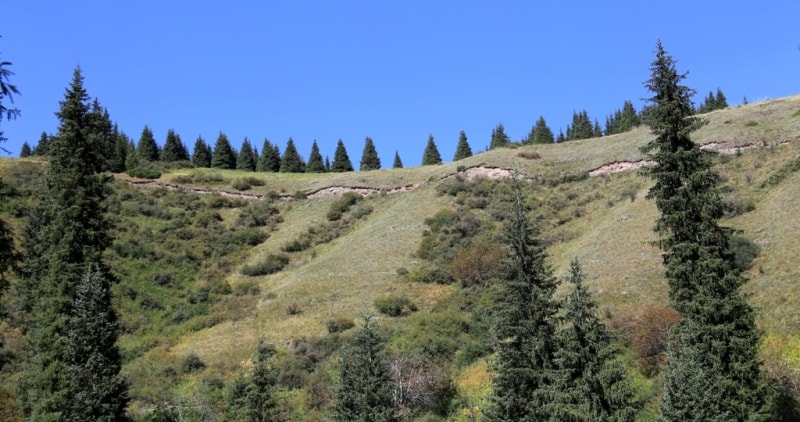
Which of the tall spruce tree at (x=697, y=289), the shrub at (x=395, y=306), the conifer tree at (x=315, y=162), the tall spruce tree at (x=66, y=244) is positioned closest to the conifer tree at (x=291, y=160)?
the conifer tree at (x=315, y=162)

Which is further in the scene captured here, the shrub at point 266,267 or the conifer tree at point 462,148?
the conifer tree at point 462,148

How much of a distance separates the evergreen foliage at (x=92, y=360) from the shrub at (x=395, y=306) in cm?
2404

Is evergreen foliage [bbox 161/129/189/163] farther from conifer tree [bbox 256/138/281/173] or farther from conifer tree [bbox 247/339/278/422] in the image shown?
conifer tree [bbox 247/339/278/422]

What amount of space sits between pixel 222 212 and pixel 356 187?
17670 millimetres

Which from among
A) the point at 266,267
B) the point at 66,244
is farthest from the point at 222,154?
the point at 66,244

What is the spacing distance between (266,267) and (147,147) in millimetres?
61703

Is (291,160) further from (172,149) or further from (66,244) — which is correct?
(66,244)

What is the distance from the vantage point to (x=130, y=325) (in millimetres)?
51719

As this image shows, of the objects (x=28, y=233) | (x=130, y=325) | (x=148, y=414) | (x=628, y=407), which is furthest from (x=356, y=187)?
(x=628, y=407)

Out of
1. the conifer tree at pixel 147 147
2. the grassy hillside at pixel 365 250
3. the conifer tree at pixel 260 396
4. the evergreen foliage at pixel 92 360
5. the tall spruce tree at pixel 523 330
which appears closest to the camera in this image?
the tall spruce tree at pixel 523 330

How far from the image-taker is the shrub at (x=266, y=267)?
63.9 m

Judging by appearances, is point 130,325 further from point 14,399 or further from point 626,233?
point 626,233

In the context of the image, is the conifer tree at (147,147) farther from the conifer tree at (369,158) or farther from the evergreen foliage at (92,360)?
the evergreen foliage at (92,360)

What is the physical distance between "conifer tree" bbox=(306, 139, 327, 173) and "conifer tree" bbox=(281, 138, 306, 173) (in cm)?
183
